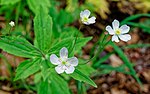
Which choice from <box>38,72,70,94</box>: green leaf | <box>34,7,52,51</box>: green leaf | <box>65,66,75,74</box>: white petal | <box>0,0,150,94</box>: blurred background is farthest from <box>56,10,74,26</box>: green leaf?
<box>65,66,75,74</box>: white petal

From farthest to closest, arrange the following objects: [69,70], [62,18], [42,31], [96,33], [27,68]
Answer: [96,33] → [62,18] → [42,31] → [27,68] → [69,70]

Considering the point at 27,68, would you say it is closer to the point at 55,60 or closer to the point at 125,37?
the point at 55,60

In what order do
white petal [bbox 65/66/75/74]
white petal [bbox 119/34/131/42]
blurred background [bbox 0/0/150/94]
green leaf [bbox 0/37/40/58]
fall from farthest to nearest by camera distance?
blurred background [bbox 0/0/150/94] → green leaf [bbox 0/37/40/58] → white petal [bbox 119/34/131/42] → white petal [bbox 65/66/75/74]

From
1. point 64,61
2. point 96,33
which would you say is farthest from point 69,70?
point 96,33

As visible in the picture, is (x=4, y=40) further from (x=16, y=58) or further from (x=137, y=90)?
(x=137, y=90)

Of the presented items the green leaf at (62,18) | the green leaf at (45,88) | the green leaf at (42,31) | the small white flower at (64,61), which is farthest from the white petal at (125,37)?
the green leaf at (62,18)

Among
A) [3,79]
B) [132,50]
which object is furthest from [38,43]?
[132,50]

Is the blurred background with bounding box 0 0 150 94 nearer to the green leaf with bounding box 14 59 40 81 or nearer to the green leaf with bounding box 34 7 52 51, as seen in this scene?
the green leaf with bounding box 34 7 52 51

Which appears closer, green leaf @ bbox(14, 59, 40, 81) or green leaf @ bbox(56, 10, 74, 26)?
green leaf @ bbox(14, 59, 40, 81)
